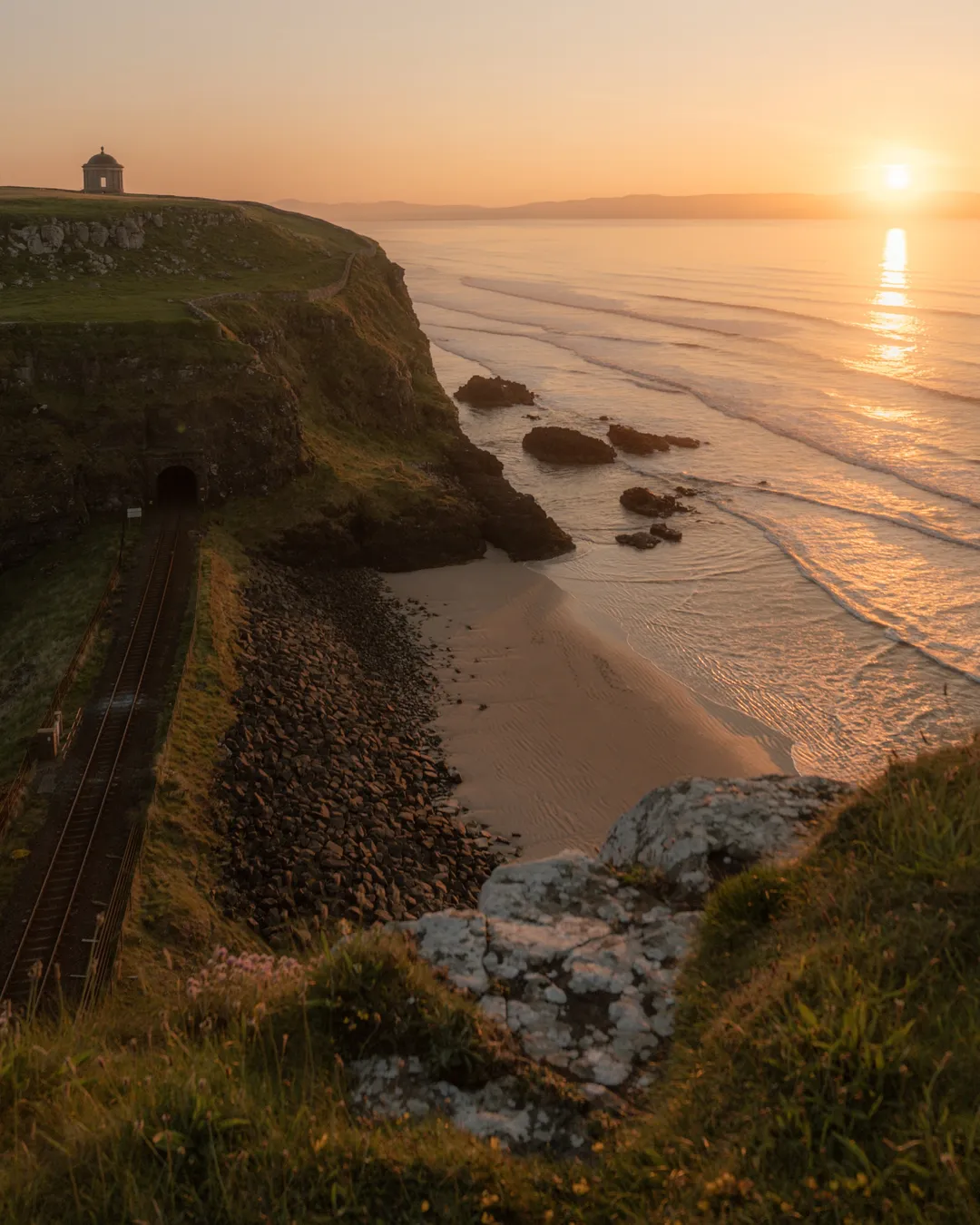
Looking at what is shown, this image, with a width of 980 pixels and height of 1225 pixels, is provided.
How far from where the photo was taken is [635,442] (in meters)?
62.8

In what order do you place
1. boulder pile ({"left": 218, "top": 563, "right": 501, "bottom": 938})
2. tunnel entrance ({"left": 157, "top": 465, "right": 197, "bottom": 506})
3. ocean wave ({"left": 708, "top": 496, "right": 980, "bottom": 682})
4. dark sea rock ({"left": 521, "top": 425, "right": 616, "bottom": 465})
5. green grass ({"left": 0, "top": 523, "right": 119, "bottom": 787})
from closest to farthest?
boulder pile ({"left": 218, "top": 563, "right": 501, "bottom": 938}) → green grass ({"left": 0, "top": 523, "right": 119, "bottom": 787}) → ocean wave ({"left": 708, "top": 496, "right": 980, "bottom": 682}) → tunnel entrance ({"left": 157, "top": 465, "right": 197, "bottom": 506}) → dark sea rock ({"left": 521, "top": 425, "right": 616, "bottom": 465})

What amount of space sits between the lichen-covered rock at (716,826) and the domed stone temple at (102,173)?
268 feet

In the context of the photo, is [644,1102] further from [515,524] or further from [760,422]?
[760,422]

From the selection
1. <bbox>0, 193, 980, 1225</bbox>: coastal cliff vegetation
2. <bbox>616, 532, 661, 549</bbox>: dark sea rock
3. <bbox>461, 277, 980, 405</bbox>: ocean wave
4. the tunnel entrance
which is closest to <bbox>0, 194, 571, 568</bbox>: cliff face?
the tunnel entrance

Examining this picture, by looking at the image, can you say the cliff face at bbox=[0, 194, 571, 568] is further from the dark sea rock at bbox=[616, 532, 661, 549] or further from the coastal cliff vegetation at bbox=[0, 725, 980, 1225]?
the coastal cliff vegetation at bbox=[0, 725, 980, 1225]

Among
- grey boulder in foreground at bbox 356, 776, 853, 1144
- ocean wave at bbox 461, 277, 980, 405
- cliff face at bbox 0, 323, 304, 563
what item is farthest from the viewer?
ocean wave at bbox 461, 277, 980, 405

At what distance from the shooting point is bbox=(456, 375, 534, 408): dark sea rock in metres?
76.7

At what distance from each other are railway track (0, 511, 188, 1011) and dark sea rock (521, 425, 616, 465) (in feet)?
130

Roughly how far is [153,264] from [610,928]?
178 ft

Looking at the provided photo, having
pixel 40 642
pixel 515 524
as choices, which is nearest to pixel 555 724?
pixel 40 642

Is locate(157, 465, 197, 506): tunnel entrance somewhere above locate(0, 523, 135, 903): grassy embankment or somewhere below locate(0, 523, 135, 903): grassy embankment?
above

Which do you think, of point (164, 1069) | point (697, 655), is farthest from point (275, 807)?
point (697, 655)

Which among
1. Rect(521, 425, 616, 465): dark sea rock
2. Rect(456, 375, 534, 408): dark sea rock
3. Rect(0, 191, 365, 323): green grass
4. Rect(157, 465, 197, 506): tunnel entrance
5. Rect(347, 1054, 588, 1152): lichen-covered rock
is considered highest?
Rect(0, 191, 365, 323): green grass

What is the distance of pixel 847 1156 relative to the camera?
15.9ft
